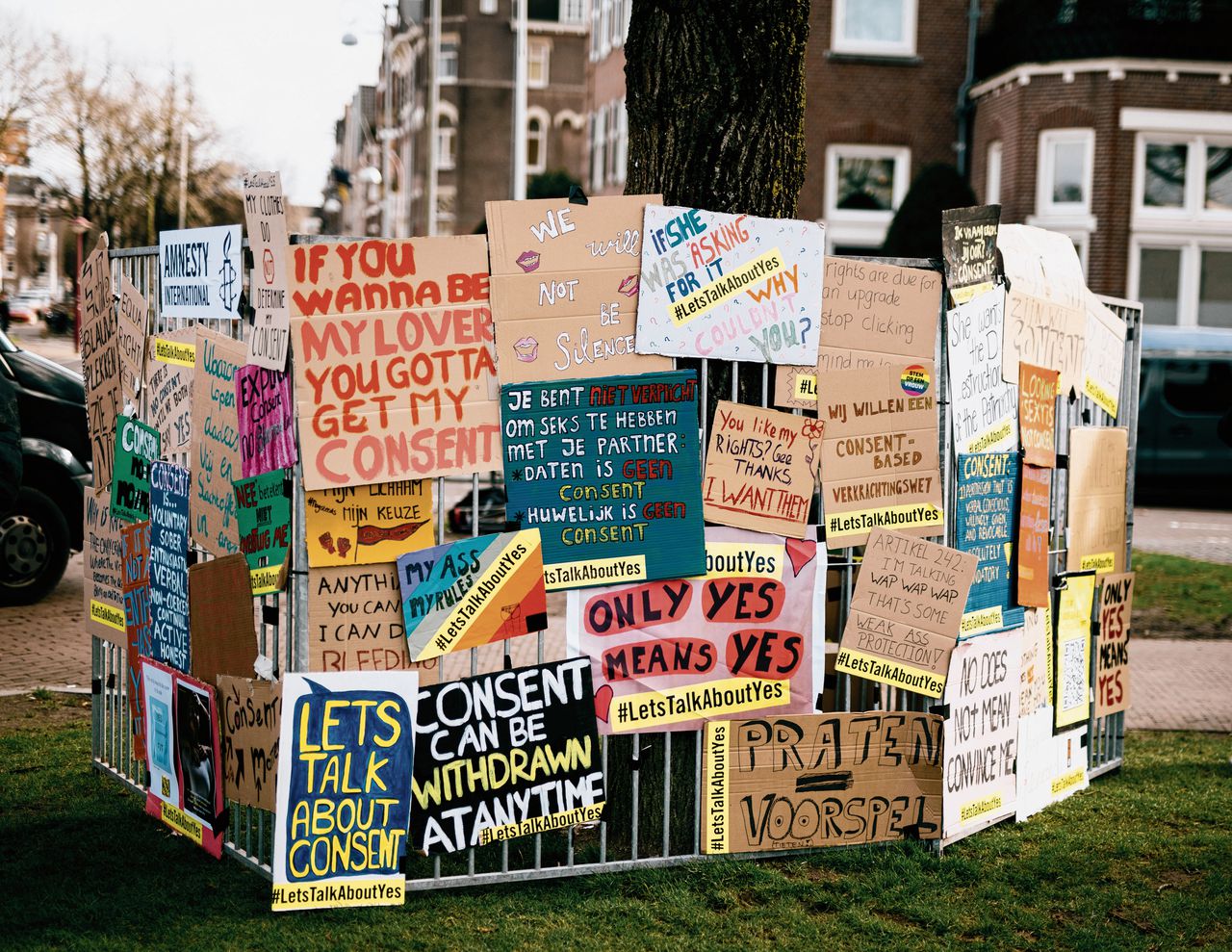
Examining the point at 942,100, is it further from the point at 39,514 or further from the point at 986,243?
the point at 986,243

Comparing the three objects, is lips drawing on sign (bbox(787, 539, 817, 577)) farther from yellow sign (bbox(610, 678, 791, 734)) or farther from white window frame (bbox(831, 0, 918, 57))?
white window frame (bbox(831, 0, 918, 57))

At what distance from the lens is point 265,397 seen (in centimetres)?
464

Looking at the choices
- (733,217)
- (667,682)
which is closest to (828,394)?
(733,217)

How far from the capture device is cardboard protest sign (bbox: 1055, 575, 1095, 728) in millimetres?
6156

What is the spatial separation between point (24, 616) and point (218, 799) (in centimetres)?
630

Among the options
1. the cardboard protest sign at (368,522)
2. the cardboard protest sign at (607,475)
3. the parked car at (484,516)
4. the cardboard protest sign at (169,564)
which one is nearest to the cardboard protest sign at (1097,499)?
the cardboard protest sign at (607,475)

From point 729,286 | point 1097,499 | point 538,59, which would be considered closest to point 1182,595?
point 1097,499

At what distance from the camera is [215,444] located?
502 centimetres

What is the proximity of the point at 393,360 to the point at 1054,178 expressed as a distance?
2408cm

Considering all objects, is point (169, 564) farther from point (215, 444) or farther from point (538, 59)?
point (538, 59)

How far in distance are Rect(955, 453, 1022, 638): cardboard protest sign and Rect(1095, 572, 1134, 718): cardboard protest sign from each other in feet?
3.20

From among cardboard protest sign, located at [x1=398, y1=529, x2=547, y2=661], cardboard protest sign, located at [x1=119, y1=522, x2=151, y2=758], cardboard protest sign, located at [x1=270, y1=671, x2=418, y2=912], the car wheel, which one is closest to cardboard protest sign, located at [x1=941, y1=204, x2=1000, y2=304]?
cardboard protest sign, located at [x1=398, y1=529, x2=547, y2=661]

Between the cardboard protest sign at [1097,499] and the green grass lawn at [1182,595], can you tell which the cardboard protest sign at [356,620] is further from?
the green grass lawn at [1182,595]

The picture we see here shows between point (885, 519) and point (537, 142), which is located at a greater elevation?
point (537, 142)
